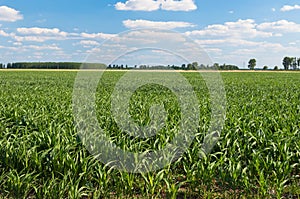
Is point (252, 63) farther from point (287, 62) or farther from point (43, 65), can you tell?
point (43, 65)

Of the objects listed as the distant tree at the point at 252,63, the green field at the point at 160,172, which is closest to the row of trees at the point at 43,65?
the distant tree at the point at 252,63

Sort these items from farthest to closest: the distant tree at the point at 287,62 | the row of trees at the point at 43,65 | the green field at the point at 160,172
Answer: the distant tree at the point at 287,62
the row of trees at the point at 43,65
the green field at the point at 160,172

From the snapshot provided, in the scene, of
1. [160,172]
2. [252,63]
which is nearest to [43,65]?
[252,63]

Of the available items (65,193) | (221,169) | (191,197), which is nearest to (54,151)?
(65,193)

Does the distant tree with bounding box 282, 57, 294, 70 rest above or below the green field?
above

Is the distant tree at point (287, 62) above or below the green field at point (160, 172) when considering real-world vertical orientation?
above

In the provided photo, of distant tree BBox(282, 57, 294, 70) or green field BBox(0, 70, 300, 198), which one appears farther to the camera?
distant tree BBox(282, 57, 294, 70)

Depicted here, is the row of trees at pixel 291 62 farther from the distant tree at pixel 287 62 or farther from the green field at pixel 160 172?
the green field at pixel 160 172

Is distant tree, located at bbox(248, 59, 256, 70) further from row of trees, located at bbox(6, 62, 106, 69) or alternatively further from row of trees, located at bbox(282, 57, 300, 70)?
row of trees, located at bbox(6, 62, 106, 69)

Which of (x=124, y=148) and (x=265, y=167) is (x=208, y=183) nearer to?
(x=265, y=167)

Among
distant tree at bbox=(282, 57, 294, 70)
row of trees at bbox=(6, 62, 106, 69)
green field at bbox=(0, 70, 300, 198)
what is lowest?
green field at bbox=(0, 70, 300, 198)

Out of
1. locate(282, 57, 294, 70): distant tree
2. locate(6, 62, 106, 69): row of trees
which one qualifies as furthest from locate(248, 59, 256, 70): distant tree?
locate(6, 62, 106, 69): row of trees

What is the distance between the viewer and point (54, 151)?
542cm

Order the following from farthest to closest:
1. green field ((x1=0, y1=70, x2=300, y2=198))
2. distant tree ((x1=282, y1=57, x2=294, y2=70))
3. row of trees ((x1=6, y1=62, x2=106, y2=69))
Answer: distant tree ((x1=282, y1=57, x2=294, y2=70)) < row of trees ((x1=6, y1=62, x2=106, y2=69)) < green field ((x1=0, y1=70, x2=300, y2=198))
